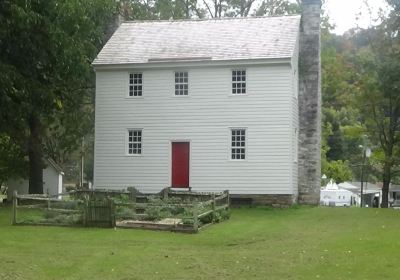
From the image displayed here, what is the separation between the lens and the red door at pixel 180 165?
96.4 feet

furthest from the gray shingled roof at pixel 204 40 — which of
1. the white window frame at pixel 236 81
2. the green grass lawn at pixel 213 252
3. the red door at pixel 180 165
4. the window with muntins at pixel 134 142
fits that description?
the green grass lawn at pixel 213 252

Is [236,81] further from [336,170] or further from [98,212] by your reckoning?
[336,170]

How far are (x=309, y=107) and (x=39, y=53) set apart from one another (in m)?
13.4

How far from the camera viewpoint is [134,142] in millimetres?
30250

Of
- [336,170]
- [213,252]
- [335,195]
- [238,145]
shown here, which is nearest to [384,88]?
[238,145]

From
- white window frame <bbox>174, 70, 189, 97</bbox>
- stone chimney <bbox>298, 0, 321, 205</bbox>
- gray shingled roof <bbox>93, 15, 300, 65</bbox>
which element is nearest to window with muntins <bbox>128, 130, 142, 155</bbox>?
white window frame <bbox>174, 70, 189, 97</bbox>

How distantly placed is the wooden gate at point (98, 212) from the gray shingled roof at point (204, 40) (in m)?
11.6

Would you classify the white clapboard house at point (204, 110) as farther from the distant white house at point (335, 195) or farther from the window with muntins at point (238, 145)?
the distant white house at point (335, 195)

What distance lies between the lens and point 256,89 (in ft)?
94.1

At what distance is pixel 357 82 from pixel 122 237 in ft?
72.7

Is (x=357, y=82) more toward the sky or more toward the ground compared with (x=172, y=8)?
more toward the ground

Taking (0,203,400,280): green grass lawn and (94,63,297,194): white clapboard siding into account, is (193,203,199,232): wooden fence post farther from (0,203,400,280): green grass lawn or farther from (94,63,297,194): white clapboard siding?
(94,63,297,194): white clapboard siding

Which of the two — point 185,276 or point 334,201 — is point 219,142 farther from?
point 334,201

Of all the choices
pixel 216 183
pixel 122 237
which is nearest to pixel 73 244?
pixel 122 237
